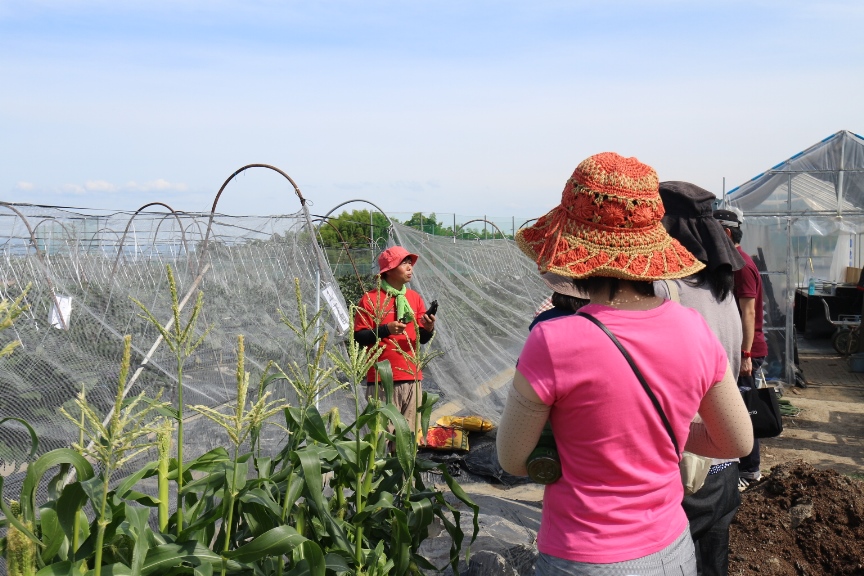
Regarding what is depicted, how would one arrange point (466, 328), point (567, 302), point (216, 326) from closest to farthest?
point (567, 302)
point (216, 326)
point (466, 328)

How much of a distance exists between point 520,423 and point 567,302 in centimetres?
48

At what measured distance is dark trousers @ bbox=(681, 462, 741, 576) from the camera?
2537 mm

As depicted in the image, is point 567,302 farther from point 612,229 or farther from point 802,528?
point 802,528

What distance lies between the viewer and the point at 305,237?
5441mm

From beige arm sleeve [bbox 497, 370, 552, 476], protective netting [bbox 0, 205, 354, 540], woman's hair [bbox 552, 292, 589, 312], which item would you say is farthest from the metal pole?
beige arm sleeve [bbox 497, 370, 552, 476]

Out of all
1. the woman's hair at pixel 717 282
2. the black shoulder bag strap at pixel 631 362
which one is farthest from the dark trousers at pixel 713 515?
the black shoulder bag strap at pixel 631 362

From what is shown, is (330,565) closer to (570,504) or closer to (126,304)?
(570,504)

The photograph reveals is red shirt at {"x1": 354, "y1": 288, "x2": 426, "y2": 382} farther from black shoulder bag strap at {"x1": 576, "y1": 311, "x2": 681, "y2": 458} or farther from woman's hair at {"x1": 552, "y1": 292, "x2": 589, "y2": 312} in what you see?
black shoulder bag strap at {"x1": 576, "y1": 311, "x2": 681, "y2": 458}

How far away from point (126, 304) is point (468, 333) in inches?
116

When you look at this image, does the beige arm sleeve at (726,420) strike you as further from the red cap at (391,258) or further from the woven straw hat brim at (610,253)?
the red cap at (391,258)

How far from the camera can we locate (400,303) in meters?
4.93

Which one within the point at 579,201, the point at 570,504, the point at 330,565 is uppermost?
the point at 579,201

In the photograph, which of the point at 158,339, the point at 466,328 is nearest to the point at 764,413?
the point at 158,339

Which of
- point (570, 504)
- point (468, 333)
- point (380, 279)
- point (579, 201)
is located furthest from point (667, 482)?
point (468, 333)
